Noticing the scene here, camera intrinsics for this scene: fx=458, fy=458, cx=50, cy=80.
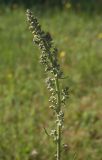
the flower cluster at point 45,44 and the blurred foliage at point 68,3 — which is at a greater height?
the blurred foliage at point 68,3

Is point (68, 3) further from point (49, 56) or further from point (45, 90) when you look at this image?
point (49, 56)

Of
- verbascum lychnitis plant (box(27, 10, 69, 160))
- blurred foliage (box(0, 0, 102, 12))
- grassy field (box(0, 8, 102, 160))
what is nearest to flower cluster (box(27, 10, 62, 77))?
verbascum lychnitis plant (box(27, 10, 69, 160))

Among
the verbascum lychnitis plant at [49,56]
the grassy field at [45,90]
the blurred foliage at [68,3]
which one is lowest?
the verbascum lychnitis plant at [49,56]

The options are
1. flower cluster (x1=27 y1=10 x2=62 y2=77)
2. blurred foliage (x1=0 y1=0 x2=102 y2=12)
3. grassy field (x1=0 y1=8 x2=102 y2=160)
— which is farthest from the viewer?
blurred foliage (x1=0 y1=0 x2=102 y2=12)

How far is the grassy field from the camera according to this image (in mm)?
3566

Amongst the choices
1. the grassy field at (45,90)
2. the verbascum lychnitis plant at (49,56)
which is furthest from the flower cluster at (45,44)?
the grassy field at (45,90)

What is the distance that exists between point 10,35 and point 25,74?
51.7 inches

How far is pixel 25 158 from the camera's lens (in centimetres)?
338

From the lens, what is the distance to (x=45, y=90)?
4508 millimetres

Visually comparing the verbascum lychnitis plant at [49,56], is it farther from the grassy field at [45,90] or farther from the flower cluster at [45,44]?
the grassy field at [45,90]

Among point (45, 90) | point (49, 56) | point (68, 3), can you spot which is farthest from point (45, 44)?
point (68, 3)

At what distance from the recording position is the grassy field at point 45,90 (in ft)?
11.7

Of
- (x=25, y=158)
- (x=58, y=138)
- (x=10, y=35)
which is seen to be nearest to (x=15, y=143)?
(x=25, y=158)

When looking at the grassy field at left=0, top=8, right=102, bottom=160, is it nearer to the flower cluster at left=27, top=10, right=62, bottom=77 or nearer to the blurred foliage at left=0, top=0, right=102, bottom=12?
the blurred foliage at left=0, top=0, right=102, bottom=12
